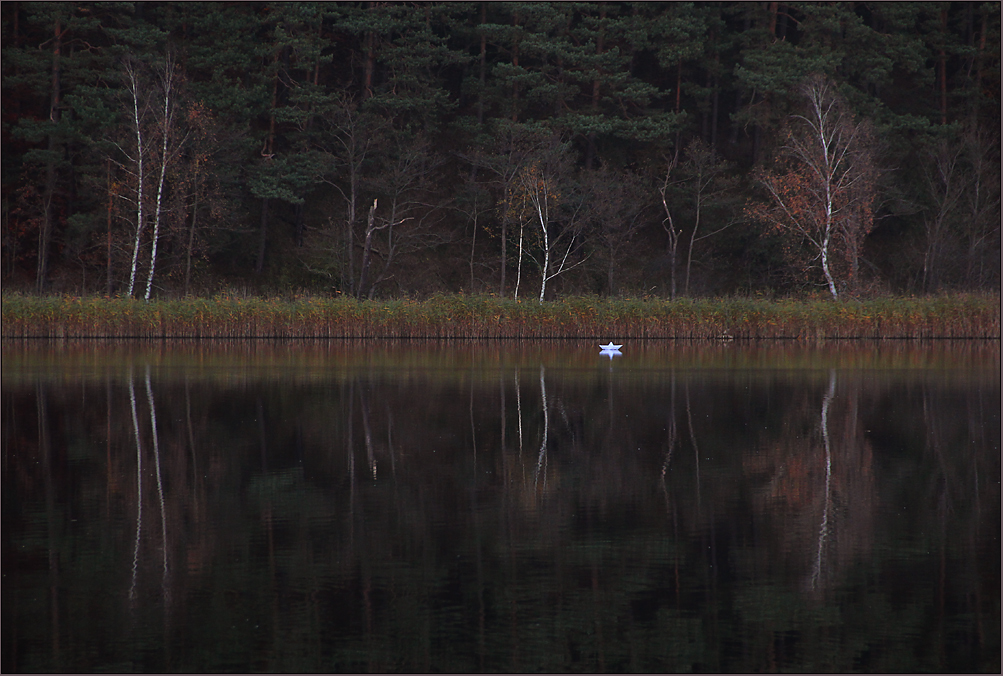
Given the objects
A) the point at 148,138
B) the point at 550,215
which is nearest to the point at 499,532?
the point at 148,138

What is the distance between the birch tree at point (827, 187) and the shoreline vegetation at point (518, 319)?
5.55m

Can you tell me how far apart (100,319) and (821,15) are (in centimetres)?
3679

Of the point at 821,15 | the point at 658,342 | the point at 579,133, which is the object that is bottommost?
the point at 658,342

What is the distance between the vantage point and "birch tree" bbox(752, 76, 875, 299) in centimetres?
4550

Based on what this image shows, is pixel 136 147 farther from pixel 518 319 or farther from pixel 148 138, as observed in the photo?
pixel 518 319

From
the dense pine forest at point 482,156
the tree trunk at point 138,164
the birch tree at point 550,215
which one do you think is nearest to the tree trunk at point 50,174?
the dense pine forest at point 482,156

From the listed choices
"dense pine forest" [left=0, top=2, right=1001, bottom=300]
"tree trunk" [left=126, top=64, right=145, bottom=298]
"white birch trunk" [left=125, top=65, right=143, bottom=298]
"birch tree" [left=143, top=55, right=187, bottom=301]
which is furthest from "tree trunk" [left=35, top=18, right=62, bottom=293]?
"birch tree" [left=143, top=55, right=187, bottom=301]

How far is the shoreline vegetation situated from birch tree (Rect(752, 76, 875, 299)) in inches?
218

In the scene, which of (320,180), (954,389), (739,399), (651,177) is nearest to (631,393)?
(739,399)

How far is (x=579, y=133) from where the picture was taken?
52812 millimetres

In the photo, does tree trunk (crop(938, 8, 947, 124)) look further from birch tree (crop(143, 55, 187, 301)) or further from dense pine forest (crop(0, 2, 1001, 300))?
birch tree (crop(143, 55, 187, 301))

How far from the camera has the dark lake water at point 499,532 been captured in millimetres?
7152

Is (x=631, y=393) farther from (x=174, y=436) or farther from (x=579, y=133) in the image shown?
(x=579, y=133)

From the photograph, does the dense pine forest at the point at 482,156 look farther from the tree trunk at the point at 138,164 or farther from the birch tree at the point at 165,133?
the tree trunk at the point at 138,164
